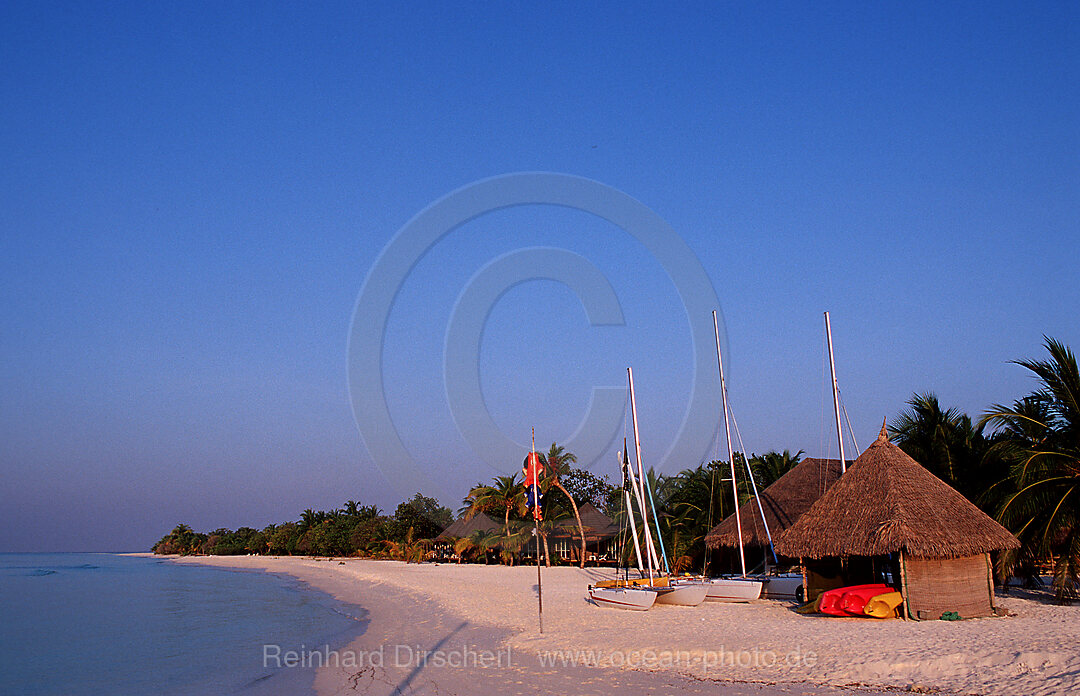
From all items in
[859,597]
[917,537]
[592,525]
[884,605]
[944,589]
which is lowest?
[884,605]

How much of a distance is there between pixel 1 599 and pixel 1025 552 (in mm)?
48718

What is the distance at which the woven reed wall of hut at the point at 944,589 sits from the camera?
48.8 ft

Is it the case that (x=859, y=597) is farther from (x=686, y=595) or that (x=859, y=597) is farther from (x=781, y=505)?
(x=781, y=505)

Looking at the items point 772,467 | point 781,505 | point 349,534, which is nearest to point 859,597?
point 781,505

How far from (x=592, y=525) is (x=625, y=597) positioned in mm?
22668

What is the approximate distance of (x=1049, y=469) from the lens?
15828mm

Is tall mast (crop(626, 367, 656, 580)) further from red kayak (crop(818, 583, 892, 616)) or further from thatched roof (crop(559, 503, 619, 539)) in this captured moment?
thatched roof (crop(559, 503, 619, 539))

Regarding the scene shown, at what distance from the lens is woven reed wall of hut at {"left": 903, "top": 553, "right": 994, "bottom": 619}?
14875mm

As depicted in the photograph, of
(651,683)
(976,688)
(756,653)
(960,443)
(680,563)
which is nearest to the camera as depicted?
(976,688)

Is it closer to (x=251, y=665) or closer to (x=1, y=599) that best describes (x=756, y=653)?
(x=251, y=665)

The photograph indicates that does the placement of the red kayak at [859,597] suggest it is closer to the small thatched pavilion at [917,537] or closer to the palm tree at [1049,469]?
the small thatched pavilion at [917,537]

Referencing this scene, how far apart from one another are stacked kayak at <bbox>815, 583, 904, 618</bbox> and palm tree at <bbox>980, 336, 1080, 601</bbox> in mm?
3318

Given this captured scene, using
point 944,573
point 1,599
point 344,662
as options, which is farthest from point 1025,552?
point 1,599

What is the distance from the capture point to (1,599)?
42.6m
